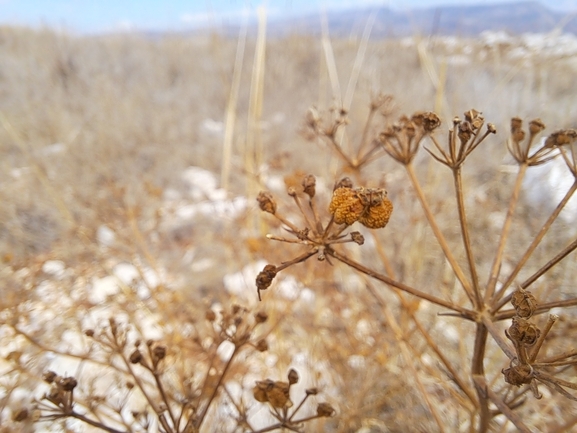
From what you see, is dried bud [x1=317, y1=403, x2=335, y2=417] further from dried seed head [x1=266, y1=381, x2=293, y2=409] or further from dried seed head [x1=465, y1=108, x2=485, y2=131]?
dried seed head [x1=465, y1=108, x2=485, y2=131]

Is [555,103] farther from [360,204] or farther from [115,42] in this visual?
[115,42]

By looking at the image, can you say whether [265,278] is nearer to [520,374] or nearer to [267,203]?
[267,203]

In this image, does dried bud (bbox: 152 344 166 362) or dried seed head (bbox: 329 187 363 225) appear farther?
dried bud (bbox: 152 344 166 362)

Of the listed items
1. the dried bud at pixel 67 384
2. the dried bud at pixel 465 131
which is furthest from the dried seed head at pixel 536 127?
the dried bud at pixel 67 384

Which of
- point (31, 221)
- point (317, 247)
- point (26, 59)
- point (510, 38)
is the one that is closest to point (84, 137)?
point (31, 221)

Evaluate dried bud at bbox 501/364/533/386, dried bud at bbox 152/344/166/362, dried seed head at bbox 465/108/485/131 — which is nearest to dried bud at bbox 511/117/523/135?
dried seed head at bbox 465/108/485/131

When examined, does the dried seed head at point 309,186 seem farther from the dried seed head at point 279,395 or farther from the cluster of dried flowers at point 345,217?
the dried seed head at point 279,395
